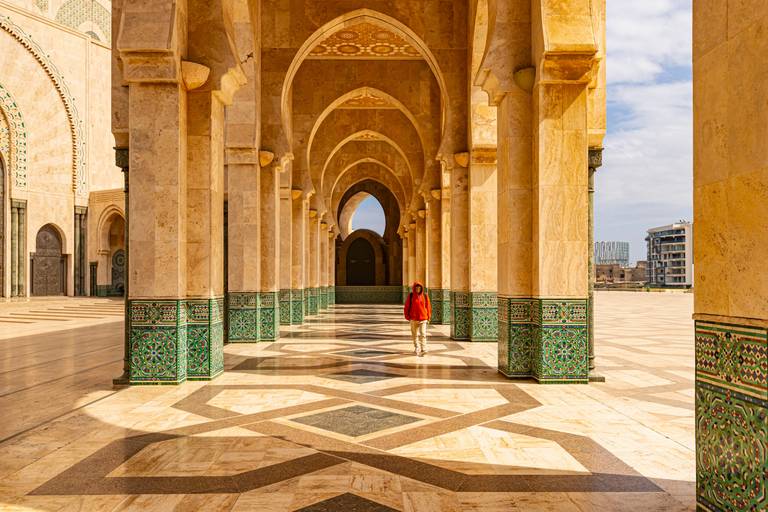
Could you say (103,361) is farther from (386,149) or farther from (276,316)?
(386,149)

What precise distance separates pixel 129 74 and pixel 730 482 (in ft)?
17.4

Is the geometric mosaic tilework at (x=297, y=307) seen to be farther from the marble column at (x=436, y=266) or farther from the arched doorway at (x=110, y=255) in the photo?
the arched doorway at (x=110, y=255)

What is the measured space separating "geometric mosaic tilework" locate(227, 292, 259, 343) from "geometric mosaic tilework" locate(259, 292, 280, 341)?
0.21 m

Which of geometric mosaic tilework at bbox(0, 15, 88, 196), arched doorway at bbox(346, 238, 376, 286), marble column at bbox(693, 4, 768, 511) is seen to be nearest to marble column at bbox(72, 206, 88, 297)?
geometric mosaic tilework at bbox(0, 15, 88, 196)

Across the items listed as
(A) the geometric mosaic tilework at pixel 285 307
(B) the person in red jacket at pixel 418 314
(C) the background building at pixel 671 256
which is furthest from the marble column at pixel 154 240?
(C) the background building at pixel 671 256

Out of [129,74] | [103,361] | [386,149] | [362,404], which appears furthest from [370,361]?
[386,149]

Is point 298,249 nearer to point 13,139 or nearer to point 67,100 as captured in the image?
point 13,139

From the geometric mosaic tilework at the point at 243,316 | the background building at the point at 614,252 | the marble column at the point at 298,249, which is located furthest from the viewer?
the background building at the point at 614,252

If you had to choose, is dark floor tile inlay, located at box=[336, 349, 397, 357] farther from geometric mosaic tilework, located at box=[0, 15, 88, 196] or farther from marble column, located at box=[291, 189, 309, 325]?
geometric mosaic tilework, located at box=[0, 15, 88, 196]

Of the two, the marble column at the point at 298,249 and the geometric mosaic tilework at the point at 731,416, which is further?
the marble column at the point at 298,249

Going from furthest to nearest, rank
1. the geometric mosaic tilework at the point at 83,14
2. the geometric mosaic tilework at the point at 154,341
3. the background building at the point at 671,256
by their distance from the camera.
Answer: the background building at the point at 671,256
the geometric mosaic tilework at the point at 83,14
the geometric mosaic tilework at the point at 154,341

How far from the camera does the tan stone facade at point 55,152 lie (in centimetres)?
2150

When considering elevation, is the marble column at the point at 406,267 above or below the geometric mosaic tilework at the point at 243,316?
above

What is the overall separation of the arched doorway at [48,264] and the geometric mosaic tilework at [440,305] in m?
16.7
